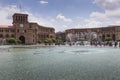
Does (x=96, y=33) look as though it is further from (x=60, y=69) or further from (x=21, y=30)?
(x=60, y=69)

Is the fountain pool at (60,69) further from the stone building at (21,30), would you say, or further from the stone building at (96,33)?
the stone building at (96,33)

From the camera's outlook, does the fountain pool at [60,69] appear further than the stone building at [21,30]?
No

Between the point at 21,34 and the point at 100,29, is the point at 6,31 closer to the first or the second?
the point at 21,34

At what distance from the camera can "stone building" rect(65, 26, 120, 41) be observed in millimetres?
164125

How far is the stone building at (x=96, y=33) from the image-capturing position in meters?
164

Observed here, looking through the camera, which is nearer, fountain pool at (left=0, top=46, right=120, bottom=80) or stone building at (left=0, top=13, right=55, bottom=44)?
fountain pool at (left=0, top=46, right=120, bottom=80)

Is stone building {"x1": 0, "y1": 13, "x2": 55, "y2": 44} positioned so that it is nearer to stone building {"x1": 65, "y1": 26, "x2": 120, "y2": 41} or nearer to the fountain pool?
stone building {"x1": 65, "y1": 26, "x2": 120, "y2": 41}

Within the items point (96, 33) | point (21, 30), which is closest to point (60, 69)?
point (21, 30)

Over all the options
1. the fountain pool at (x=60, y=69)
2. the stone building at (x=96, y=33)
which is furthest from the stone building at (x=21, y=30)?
the fountain pool at (x=60, y=69)

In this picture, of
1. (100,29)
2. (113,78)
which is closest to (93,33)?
(100,29)

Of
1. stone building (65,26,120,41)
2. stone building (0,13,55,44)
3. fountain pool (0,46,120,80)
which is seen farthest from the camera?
stone building (65,26,120,41)

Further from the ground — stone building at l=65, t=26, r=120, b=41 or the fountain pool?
stone building at l=65, t=26, r=120, b=41

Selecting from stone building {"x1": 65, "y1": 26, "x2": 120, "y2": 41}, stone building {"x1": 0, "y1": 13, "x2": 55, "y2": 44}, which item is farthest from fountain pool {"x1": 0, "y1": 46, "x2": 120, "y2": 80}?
stone building {"x1": 65, "y1": 26, "x2": 120, "y2": 41}

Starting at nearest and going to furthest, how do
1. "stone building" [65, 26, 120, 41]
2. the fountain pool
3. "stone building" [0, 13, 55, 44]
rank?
1. the fountain pool
2. "stone building" [0, 13, 55, 44]
3. "stone building" [65, 26, 120, 41]
